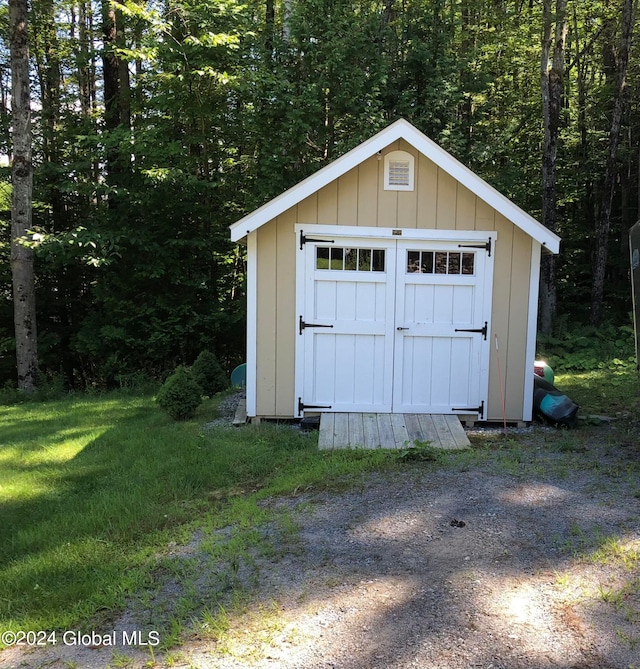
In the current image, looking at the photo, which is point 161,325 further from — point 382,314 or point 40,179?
point 382,314

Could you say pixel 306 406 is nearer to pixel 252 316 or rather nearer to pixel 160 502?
pixel 252 316

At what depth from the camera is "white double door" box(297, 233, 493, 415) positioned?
22.1 ft

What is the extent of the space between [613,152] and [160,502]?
12.6 metres

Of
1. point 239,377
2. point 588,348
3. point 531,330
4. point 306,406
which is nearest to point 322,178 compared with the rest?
point 306,406

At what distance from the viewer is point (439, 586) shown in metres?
2.95

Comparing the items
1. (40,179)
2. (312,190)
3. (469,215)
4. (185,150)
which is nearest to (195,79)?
(185,150)

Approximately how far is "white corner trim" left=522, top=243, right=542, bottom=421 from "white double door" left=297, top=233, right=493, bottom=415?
1.65 feet

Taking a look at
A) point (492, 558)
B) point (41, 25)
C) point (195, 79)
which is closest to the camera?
point (492, 558)

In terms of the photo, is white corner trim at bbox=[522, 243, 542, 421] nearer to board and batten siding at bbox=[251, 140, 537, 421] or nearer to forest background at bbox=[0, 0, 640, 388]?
board and batten siding at bbox=[251, 140, 537, 421]

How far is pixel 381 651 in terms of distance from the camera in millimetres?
2461

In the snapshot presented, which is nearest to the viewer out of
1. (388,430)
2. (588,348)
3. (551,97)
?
(388,430)

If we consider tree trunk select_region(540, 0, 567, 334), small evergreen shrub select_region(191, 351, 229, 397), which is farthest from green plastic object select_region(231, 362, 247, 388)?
tree trunk select_region(540, 0, 567, 334)

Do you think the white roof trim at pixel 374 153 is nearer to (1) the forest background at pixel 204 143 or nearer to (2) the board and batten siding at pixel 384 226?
(2) the board and batten siding at pixel 384 226

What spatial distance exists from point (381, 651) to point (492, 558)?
3.50ft
